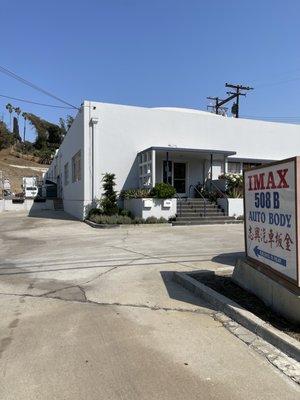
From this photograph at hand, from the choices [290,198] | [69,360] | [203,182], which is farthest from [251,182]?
[203,182]

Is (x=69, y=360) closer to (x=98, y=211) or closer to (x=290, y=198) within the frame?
(x=290, y=198)

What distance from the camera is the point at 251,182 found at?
6762 mm

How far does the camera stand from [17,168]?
85062 mm

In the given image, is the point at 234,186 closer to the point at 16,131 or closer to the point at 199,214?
the point at 199,214

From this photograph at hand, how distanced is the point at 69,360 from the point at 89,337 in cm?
67

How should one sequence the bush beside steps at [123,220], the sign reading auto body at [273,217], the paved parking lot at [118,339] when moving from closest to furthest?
the paved parking lot at [118,339] < the sign reading auto body at [273,217] < the bush beside steps at [123,220]

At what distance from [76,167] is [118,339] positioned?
22936 millimetres

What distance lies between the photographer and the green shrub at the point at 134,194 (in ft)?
67.1

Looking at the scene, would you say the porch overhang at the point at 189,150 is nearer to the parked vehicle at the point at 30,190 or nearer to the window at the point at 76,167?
the window at the point at 76,167

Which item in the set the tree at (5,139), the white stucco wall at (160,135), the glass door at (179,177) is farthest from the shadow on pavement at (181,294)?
the tree at (5,139)

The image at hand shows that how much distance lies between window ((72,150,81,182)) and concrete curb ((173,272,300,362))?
61.4ft

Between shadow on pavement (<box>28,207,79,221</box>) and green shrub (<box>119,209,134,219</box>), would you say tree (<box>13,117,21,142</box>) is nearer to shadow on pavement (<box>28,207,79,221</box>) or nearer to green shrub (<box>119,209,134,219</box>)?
shadow on pavement (<box>28,207,79,221</box>)

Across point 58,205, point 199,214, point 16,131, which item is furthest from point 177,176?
point 16,131

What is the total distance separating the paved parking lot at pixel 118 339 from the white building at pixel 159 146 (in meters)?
12.4
